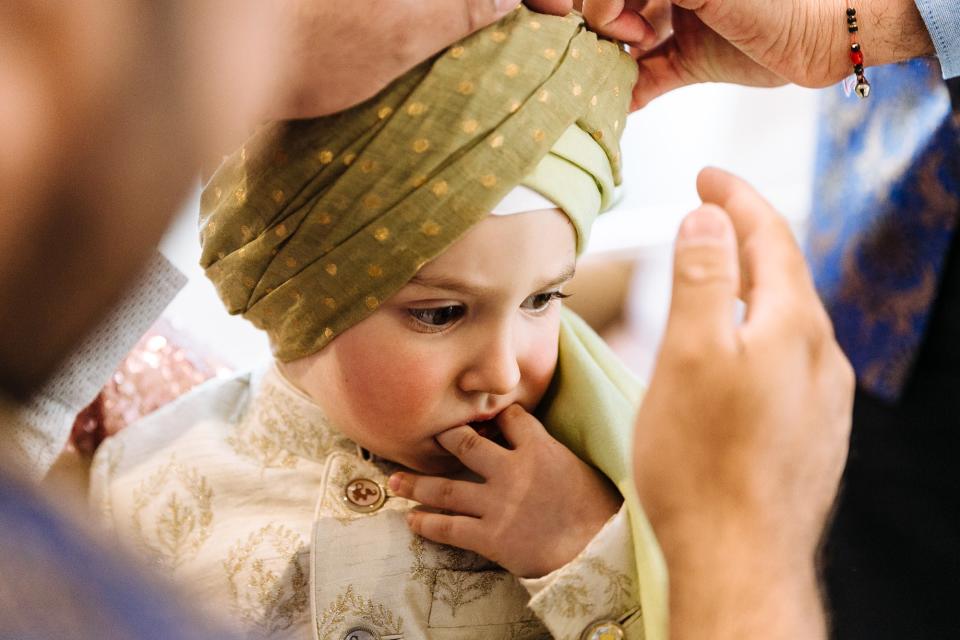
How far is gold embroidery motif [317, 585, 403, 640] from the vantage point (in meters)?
0.88

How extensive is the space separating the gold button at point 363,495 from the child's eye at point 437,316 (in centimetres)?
24

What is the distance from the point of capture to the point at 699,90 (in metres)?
2.16

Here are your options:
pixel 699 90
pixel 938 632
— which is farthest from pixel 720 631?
pixel 699 90

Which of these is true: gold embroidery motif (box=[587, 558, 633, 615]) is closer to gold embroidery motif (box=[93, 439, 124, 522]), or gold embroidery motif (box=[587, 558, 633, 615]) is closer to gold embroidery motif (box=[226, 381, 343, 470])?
gold embroidery motif (box=[226, 381, 343, 470])

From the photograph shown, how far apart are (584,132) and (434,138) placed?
17 cm

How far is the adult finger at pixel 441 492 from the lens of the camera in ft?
2.96

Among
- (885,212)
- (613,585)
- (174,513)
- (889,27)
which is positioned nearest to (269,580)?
(174,513)

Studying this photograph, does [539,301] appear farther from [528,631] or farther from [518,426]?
[528,631]

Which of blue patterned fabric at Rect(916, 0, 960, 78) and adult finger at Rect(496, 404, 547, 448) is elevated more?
blue patterned fabric at Rect(916, 0, 960, 78)

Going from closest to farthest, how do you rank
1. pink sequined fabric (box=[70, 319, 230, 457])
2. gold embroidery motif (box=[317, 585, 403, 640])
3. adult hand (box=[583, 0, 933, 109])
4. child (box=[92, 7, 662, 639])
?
1. child (box=[92, 7, 662, 639])
2. gold embroidery motif (box=[317, 585, 403, 640])
3. adult hand (box=[583, 0, 933, 109])
4. pink sequined fabric (box=[70, 319, 230, 457])

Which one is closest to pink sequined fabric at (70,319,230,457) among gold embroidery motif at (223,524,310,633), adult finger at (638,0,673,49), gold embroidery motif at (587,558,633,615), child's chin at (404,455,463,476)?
gold embroidery motif at (223,524,310,633)

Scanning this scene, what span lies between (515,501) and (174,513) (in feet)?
1.37

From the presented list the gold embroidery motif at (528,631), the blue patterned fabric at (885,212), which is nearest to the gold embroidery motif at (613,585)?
the gold embroidery motif at (528,631)

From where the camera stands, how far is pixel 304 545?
0.94m
